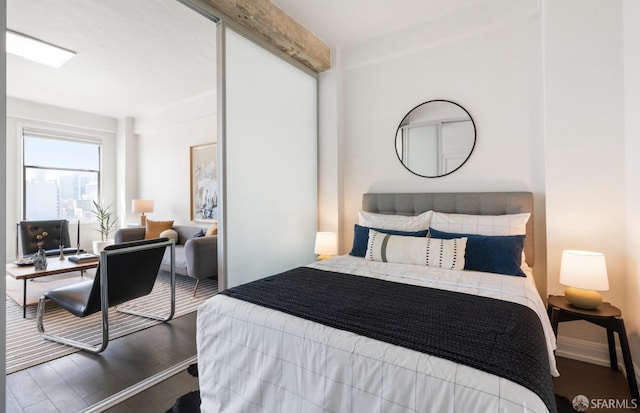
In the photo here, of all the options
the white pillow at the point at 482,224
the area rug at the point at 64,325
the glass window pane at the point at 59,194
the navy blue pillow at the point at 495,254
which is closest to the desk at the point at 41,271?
the area rug at the point at 64,325

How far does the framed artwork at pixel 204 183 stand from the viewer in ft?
16.4

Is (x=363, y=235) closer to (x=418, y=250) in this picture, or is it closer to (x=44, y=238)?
(x=418, y=250)

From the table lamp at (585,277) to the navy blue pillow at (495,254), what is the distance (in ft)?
0.87

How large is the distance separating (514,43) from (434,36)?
716mm

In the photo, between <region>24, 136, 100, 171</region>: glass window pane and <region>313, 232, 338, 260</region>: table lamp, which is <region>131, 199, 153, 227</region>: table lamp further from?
<region>313, 232, 338, 260</region>: table lamp

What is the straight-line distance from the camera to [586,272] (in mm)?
1920

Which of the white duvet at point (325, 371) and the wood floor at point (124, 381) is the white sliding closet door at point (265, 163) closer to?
the wood floor at point (124, 381)

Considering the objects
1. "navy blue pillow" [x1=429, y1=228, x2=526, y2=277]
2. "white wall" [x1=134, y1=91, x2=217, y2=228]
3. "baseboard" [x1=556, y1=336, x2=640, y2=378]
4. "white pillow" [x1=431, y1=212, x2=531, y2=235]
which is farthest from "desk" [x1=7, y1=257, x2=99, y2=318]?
"baseboard" [x1=556, y1=336, x2=640, y2=378]

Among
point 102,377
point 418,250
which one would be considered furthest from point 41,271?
point 418,250

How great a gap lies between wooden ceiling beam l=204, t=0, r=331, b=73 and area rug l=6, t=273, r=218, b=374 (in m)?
2.83

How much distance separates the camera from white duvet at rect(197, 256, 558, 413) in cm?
95

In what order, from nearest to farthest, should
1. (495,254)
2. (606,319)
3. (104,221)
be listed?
1. (606,319)
2. (495,254)
3. (104,221)

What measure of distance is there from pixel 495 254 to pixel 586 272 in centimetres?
51

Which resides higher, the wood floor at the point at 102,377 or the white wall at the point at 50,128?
the white wall at the point at 50,128
